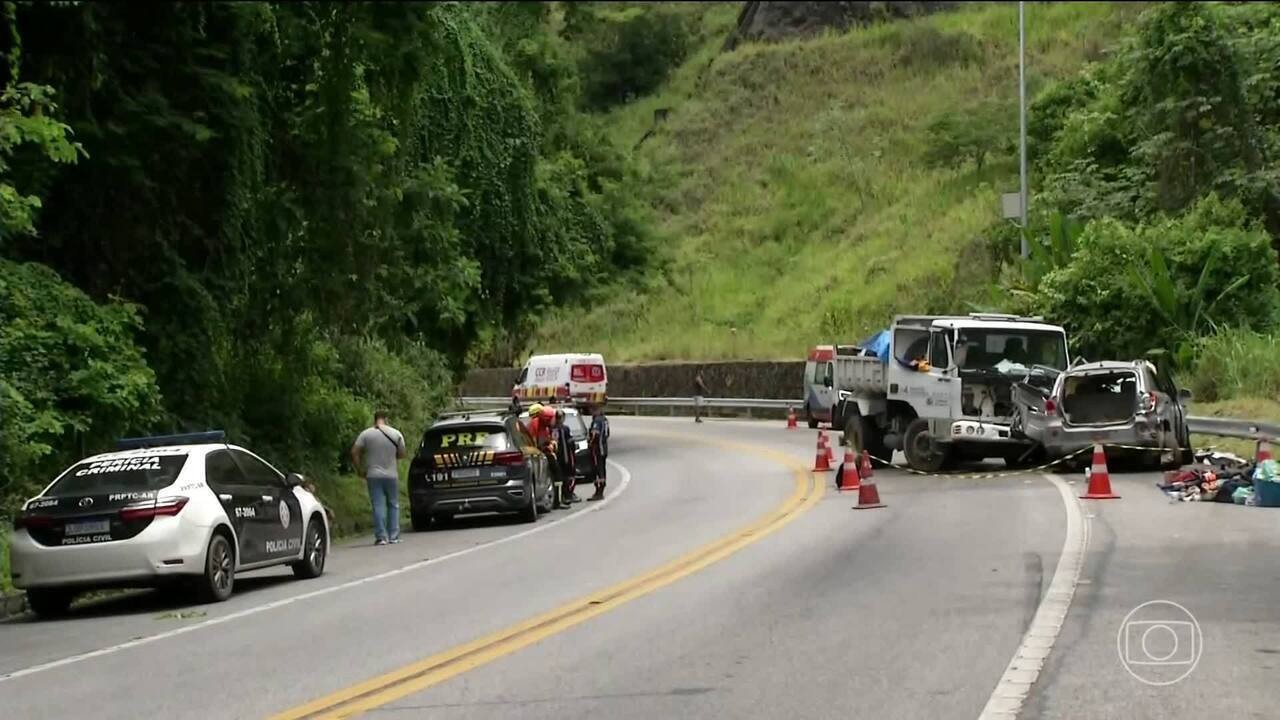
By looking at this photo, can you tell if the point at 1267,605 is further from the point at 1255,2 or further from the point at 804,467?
the point at 1255,2

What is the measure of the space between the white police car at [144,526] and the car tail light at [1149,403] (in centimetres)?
1453

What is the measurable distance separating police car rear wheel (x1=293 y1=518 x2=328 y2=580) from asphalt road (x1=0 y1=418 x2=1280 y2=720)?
26cm

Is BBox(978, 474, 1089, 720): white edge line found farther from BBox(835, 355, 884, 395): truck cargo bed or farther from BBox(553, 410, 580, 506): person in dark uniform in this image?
BBox(835, 355, 884, 395): truck cargo bed

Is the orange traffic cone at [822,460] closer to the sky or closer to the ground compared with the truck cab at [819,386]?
closer to the ground

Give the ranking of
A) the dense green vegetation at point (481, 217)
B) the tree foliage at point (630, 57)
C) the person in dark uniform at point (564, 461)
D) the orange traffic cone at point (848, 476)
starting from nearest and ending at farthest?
1. the dense green vegetation at point (481, 217)
2. the orange traffic cone at point (848, 476)
3. the person in dark uniform at point (564, 461)
4. the tree foliage at point (630, 57)

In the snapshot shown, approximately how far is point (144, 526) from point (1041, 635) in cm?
792

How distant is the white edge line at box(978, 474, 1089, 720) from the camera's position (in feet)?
31.0

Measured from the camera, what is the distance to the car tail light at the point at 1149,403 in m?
26.6

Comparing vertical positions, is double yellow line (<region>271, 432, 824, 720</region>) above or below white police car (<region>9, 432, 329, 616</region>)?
below

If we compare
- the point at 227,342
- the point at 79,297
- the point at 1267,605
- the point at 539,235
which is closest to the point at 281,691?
the point at 1267,605

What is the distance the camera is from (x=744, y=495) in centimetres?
2752

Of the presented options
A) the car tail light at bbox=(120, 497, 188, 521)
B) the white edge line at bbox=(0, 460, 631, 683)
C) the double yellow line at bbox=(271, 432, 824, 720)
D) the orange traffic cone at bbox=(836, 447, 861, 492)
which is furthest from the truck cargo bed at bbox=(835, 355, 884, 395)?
the car tail light at bbox=(120, 497, 188, 521)

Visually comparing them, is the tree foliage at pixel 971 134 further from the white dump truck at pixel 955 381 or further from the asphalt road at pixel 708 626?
the asphalt road at pixel 708 626

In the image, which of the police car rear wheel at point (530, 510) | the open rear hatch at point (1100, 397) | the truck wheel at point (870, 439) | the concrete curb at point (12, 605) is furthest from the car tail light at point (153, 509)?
the truck wheel at point (870, 439)
